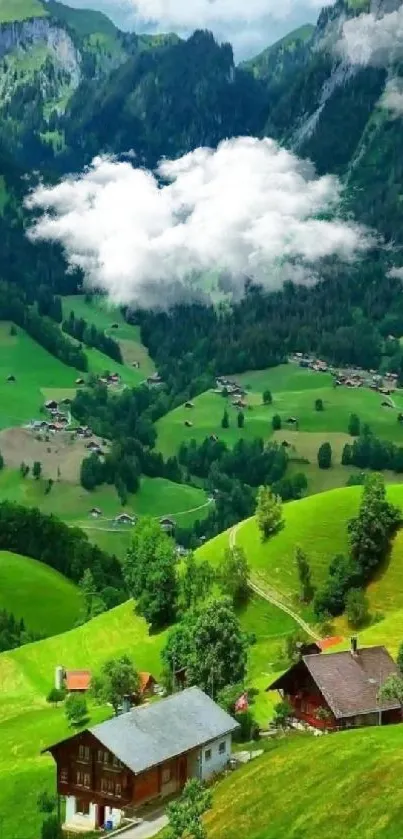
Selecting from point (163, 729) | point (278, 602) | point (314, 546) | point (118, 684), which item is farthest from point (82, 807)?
point (314, 546)

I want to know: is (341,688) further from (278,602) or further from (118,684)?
(278,602)

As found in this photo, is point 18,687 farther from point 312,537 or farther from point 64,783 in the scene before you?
point 64,783

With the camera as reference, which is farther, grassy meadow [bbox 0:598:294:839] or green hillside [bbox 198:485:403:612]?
green hillside [bbox 198:485:403:612]

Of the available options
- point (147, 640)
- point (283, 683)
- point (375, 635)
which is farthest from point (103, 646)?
point (283, 683)

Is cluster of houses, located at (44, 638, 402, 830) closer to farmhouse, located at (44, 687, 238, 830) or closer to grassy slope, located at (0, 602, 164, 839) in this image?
farmhouse, located at (44, 687, 238, 830)

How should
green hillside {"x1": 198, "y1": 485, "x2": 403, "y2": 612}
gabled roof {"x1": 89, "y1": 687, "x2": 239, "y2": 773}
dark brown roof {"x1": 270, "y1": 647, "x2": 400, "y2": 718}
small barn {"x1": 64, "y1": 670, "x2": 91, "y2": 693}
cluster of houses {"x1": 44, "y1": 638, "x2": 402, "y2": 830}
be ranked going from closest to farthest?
gabled roof {"x1": 89, "y1": 687, "x2": 239, "y2": 773}, cluster of houses {"x1": 44, "y1": 638, "x2": 402, "y2": 830}, dark brown roof {"x1": 270, "y1": 647, "x2": 400, "y2": 718}, small barn {"x1": 64, "y1": 670, "x2": 91, "y2": 693}, green hillside {"x1": 198, "y1": 485, "x2": 403, "y2": 612}

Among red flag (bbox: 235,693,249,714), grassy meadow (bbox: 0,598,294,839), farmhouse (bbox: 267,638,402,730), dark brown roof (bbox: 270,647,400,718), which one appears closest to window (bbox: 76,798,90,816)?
grassy meadow (bbox: 0,598,294,839)
